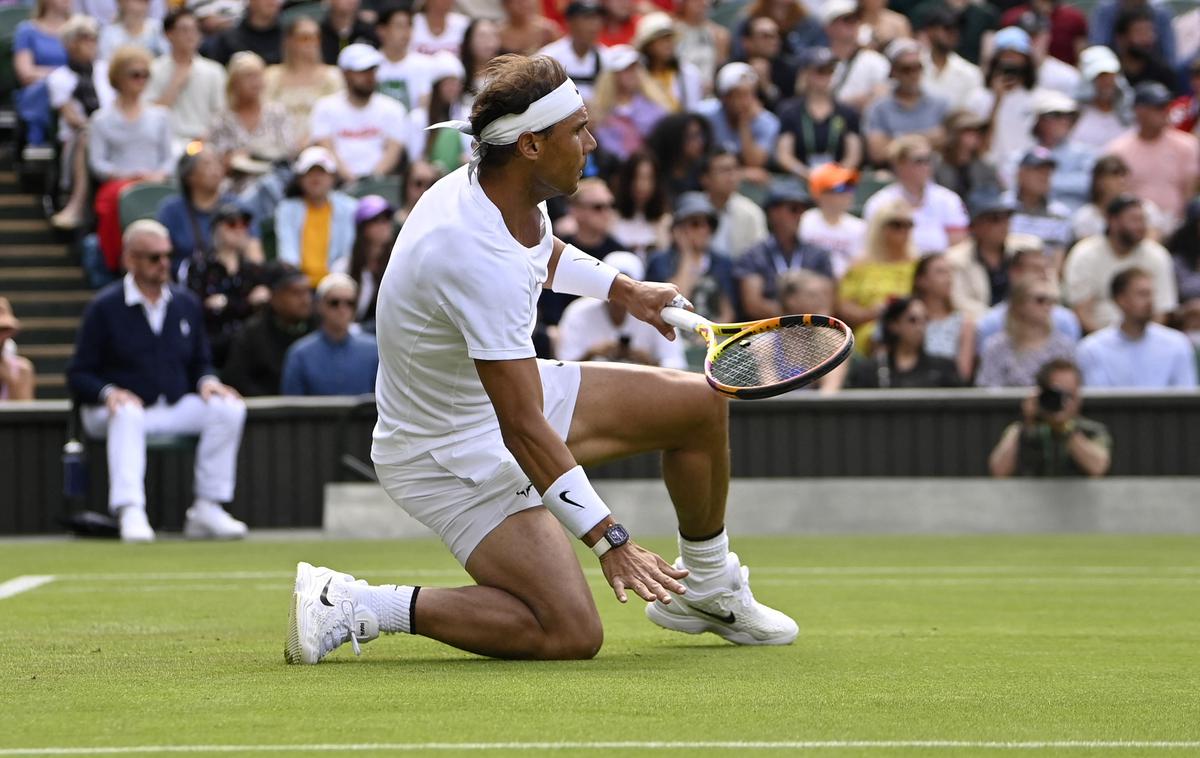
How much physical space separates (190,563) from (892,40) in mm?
9455

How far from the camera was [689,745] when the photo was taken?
402cm

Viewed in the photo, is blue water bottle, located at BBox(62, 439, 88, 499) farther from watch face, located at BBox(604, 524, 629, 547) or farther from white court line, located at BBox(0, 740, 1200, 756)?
white court line, located at BBox(0, 740, 1200, 756)

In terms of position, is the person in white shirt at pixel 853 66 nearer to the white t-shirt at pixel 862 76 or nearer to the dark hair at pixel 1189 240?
the white t-shirt at pixel 862 76

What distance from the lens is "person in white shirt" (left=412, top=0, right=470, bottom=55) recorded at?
1574cm

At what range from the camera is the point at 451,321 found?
542 cm

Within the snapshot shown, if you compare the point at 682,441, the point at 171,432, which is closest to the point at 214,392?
the point at 171,432

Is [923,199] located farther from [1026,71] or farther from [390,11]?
[390,11]

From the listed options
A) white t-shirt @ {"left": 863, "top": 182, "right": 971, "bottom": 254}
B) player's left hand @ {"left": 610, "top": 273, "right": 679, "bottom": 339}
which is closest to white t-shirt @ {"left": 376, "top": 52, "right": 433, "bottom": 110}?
white t-shirt @ {"left": 863, "top": 182, "right": 971, "bottom": 254}

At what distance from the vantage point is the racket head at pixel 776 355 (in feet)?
17.1

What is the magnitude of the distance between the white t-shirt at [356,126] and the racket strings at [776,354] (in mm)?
9225

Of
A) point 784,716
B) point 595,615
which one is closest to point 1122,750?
point 784,716

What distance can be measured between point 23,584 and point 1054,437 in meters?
5.98

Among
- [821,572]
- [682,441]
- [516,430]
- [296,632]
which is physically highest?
[516,430]

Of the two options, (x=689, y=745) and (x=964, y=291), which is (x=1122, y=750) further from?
(x=964, y=291)
